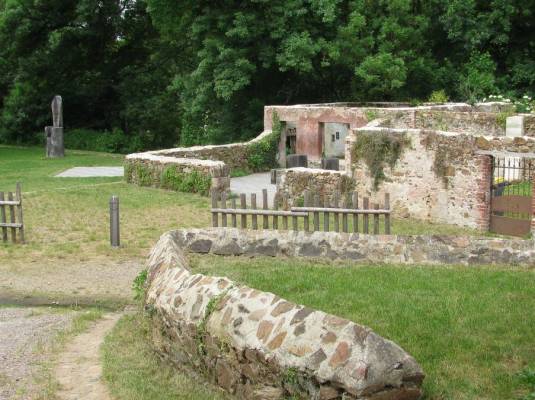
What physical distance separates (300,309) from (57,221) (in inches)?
440

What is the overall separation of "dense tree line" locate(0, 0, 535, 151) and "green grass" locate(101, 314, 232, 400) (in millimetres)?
21641

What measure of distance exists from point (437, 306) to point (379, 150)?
993cm

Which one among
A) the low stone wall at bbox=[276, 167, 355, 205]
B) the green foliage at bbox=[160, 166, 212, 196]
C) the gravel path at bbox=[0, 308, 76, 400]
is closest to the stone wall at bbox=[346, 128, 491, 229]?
the low stone wall at bbox=[276, 167, 355, 205]

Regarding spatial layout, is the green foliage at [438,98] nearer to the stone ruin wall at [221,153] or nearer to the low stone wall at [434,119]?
the low stone wall at [434,119]

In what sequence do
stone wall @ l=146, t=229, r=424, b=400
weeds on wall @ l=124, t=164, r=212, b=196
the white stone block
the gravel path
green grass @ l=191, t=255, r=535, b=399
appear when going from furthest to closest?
the white stone block, weeds on wall @ l=124, t=164, r=212, b=196, the gravel path, green grass @ l=191, t=255, r=535, b=399, stone wall @ l=146, t=229, r=424, b=400

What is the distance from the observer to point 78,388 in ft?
19.9

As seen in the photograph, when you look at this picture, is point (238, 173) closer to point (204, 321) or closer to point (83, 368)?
point (83, 368)

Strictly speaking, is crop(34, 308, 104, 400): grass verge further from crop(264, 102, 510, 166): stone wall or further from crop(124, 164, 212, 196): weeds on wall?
crop(264, 102, 510, 166): stone wall

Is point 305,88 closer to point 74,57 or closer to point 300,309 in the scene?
point 74,57

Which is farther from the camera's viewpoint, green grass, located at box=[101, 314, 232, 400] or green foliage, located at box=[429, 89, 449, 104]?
green foliage, located at box=[429, 89, 449, 104]

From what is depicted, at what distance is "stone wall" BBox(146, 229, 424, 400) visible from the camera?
15.5ft

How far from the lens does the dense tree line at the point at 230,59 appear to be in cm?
2906

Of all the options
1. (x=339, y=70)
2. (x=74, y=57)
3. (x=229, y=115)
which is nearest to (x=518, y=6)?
(x=339, y=70)

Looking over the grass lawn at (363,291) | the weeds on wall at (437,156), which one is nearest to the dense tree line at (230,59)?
the weeds on wall at (437,156)
